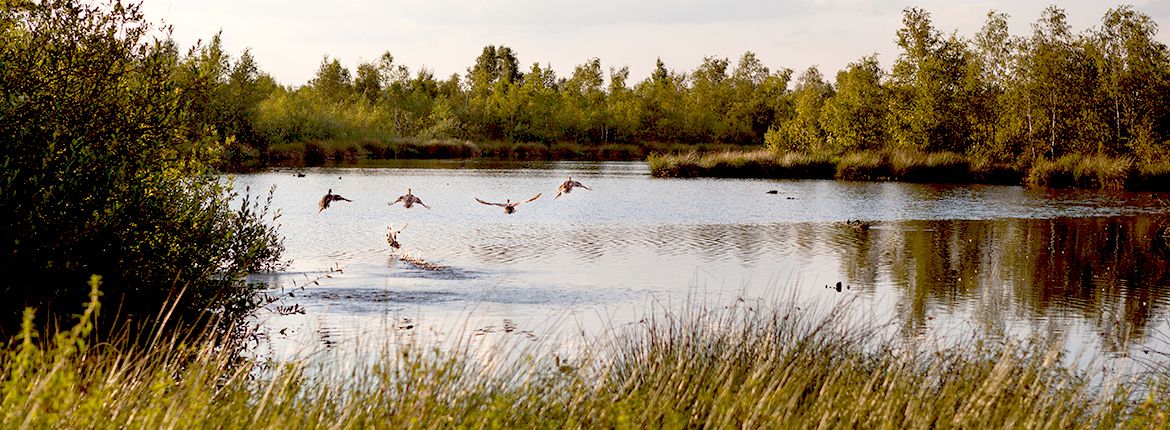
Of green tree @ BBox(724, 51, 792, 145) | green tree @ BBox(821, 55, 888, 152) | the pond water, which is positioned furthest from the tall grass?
green tree @ BBox(724, 51, 792, 145)

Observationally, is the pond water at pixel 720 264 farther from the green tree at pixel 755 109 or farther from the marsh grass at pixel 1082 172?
the green tree at pixel 755 109

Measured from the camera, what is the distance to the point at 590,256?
24453 millimetres

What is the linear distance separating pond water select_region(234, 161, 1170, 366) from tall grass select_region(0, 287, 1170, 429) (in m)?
0.71

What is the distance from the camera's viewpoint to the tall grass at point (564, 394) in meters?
5.64

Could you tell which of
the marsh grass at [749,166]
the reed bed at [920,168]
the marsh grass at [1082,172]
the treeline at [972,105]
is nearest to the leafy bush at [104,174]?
the treeline at [972,105]

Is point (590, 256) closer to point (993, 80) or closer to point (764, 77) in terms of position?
point (993, 80)

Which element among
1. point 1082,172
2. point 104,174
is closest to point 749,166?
point 1082,172

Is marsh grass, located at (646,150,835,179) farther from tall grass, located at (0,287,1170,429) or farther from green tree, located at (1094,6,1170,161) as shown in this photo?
tall grass, located at (0,287,1170,429)

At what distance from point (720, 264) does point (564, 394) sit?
15.1 m

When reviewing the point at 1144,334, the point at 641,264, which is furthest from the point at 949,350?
the point at 641,264

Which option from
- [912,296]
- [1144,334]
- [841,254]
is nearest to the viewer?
[1144,334]

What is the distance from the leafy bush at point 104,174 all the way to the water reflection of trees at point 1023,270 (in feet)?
27.5

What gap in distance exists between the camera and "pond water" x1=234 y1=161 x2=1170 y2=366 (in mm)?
15141

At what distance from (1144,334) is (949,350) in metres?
6.67
